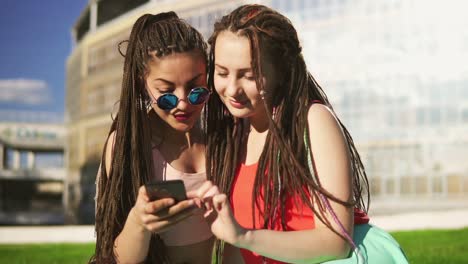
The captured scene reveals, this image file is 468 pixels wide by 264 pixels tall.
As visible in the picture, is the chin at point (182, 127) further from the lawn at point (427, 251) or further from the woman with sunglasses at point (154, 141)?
the lawn at point (427, 251)

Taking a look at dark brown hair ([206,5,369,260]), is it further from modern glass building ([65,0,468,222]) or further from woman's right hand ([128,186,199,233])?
modern glass building ([65,0,468,222])

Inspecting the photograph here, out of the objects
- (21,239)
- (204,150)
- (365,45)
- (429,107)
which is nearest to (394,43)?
(365,45)

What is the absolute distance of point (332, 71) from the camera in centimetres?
3062

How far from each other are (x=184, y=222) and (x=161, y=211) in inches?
28.8

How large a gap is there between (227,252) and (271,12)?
3.61 ft

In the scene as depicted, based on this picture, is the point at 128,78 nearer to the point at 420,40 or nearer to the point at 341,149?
the point at 341,149

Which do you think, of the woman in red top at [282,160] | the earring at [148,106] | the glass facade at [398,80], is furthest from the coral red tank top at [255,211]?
the glass facade at [398,80]

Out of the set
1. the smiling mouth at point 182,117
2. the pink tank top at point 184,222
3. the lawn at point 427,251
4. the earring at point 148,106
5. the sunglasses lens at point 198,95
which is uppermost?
the sunglasses lens at point 198,95

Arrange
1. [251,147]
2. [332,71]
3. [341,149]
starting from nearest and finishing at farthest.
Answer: [341,149]
[251,147]
[332,71]

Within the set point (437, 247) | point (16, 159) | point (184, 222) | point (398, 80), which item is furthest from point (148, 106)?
point (16, 159)

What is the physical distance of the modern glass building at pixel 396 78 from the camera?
2848 cm

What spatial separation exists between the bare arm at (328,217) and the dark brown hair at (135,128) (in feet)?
2.42

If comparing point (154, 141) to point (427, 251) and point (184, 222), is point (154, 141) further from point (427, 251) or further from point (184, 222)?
point (427, 251)

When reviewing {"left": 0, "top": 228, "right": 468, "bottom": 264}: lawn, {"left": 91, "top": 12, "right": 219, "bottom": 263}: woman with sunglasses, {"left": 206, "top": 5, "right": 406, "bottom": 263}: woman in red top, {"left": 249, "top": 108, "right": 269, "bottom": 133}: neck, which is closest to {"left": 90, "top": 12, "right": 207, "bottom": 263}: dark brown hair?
{"left": 91, "top": 12, "right": 219, "bottom": 263}: woman with sunglasses
